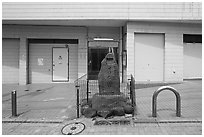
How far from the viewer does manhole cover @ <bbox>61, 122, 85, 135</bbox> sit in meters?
4.24

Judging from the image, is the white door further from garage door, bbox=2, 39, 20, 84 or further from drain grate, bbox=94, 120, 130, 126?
drain grate, bbox=94, 120, 130, 126

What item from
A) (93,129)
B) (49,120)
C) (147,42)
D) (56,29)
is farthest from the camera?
(56,29)

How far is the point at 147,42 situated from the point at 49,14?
622 centimetres

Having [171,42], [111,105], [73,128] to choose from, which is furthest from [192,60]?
[73,128]

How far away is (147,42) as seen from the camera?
11.7 metres

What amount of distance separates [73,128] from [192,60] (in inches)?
432

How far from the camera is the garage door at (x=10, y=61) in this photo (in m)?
12.6

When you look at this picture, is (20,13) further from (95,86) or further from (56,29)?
(95,86)

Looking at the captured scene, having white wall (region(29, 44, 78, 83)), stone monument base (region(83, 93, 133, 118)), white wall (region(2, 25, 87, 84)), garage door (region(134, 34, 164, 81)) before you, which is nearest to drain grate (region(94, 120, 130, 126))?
stone monument base (region(83, 93, 133, 118))

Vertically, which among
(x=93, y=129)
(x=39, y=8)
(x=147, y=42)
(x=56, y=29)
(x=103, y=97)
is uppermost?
(x=39, y=8)

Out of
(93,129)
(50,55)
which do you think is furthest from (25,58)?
(93,129)

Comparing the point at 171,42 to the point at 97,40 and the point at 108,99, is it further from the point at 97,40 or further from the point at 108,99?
the point at 108,99

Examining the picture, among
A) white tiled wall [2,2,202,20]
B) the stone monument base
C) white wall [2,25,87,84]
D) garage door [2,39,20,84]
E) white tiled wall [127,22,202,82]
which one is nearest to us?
the stone monument base

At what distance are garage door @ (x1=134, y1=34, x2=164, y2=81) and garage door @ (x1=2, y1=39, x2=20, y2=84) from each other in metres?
8.11
